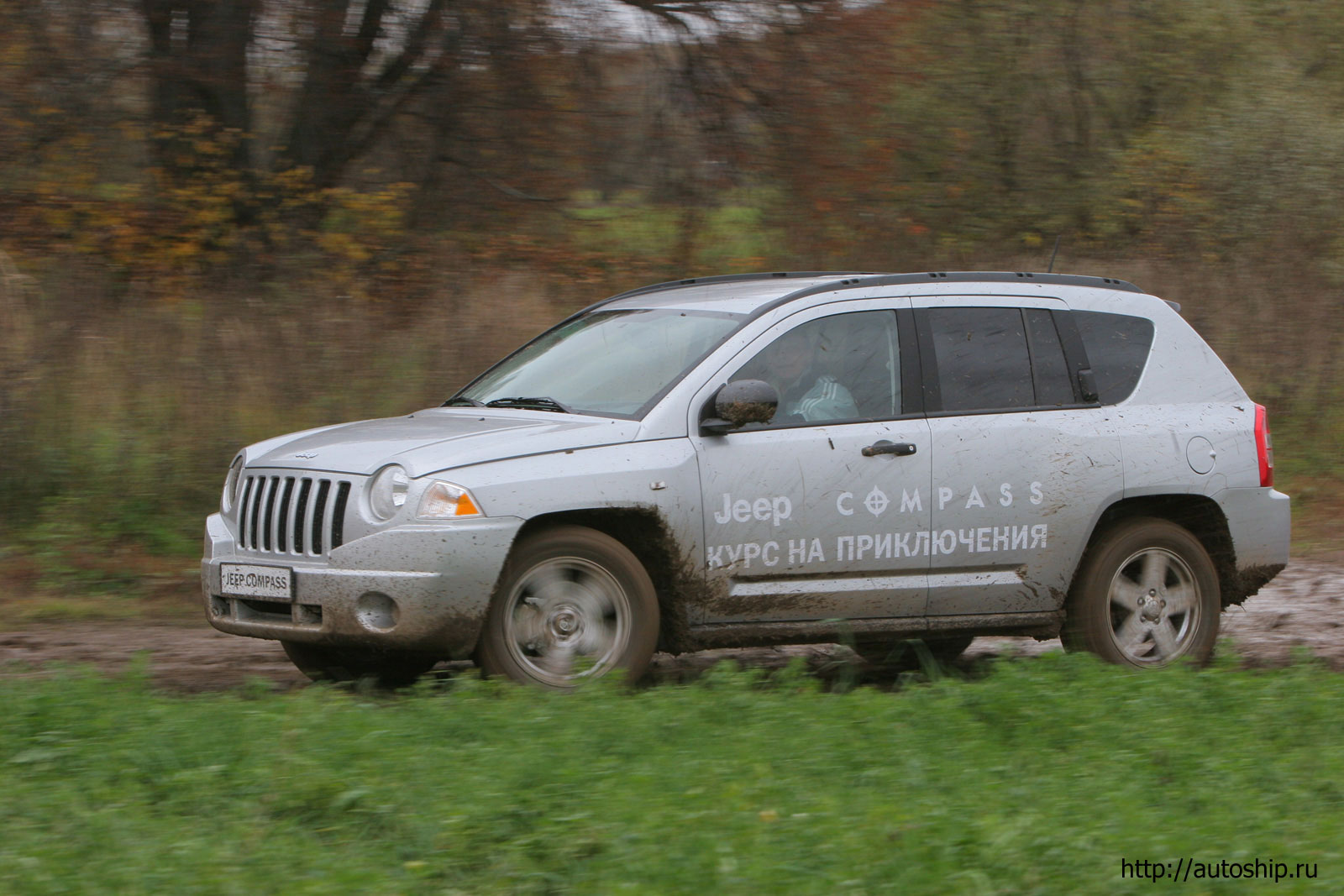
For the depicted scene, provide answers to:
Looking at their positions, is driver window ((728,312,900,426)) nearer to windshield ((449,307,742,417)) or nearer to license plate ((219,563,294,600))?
windshield ((449,307,742,417))

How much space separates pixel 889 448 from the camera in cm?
669

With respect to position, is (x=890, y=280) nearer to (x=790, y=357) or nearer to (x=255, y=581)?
(x=790, y=357)

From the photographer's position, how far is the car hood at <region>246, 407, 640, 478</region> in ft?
19.5

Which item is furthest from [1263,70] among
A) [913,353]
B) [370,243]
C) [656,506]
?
[656,506]

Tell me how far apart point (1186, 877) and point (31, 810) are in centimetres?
311

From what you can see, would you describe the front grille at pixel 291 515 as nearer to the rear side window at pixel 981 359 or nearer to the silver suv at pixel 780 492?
the silver suv at pixel 780 492

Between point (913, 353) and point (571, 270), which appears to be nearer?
point (913, 353)

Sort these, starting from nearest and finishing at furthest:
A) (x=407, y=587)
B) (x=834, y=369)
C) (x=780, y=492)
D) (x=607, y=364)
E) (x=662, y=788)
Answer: (x=662, y=788) → (x=407, y=587) → (x=780, y=492) → (x=834, y=369) → (x=607, y=364)

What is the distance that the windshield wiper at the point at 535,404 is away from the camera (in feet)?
22.1

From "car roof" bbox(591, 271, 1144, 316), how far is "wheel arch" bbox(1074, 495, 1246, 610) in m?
1.13

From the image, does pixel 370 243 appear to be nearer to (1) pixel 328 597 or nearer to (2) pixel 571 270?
(2) pixel 571 270

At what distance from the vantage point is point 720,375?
655 centimetres

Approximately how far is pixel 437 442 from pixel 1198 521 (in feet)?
12.8

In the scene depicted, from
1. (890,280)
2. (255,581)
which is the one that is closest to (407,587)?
(255,581)
